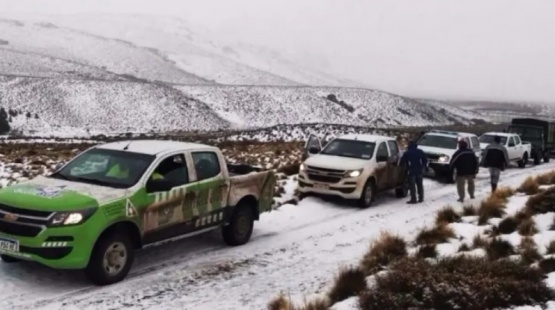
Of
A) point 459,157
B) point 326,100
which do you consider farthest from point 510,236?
point 326,100

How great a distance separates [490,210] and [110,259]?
716 cm

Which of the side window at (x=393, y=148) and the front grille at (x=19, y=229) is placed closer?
the front grille at (x=19, y=229)

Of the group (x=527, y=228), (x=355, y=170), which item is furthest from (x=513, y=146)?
(x=527, y=228)

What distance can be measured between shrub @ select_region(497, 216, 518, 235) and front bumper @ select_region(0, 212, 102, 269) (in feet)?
21.4

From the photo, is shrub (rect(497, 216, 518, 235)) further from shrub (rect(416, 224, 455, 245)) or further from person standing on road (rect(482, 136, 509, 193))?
person standing on road (rect(482, 136, 509, 193))

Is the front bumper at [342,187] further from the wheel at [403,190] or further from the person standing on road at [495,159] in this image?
the person standing on road at [495,159]

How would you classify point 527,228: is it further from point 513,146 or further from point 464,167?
point 513,146

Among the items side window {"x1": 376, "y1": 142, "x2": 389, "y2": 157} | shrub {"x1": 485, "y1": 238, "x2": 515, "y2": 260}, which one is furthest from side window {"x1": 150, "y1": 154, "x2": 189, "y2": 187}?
side window {"x1": 376, "y1": 142, "x2": 389, "y2": 157}

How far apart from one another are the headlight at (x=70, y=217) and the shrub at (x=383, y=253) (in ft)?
12.2

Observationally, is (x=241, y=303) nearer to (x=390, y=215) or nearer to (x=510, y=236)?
(x=510, y=236)

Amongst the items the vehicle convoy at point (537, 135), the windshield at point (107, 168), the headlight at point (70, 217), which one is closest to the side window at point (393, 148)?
the windshield at point (107, 168)

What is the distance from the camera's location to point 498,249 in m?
8.45

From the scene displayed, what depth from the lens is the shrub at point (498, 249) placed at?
820cm

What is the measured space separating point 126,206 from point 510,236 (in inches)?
233
